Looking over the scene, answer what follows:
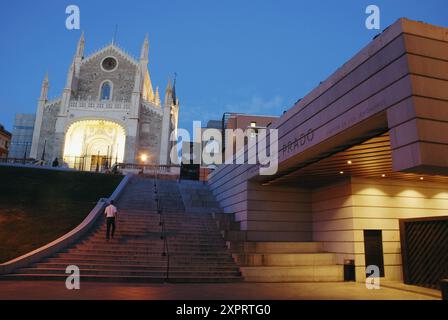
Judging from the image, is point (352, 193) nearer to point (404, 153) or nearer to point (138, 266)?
point (404, 153)

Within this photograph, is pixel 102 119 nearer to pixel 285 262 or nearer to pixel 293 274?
pixel 285 262

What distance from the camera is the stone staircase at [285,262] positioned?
38.9 feet

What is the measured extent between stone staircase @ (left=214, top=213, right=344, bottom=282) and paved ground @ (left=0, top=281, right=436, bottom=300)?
840 mm

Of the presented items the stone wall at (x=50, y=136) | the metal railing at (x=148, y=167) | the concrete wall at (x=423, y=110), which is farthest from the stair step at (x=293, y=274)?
the stone wall at (x=50, y=136)

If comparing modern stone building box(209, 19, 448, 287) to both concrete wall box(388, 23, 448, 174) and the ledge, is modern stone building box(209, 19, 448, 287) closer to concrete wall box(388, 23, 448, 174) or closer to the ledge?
concrete wall box(388, 23, 448, 174)

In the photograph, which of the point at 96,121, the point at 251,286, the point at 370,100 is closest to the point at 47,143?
the point at 96,121

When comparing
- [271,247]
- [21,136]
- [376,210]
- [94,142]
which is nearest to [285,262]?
[271,247]

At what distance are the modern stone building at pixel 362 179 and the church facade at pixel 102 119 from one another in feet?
82.5

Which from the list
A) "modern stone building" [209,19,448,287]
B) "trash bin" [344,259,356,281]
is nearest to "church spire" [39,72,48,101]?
"modern stone building" [209,19,448,287]

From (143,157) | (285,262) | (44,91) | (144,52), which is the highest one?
(144,52)

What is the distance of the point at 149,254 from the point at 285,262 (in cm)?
497

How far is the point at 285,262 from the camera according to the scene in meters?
12.8

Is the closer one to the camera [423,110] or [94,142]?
[423,110]

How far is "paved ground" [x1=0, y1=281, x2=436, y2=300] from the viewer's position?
8156 mm
